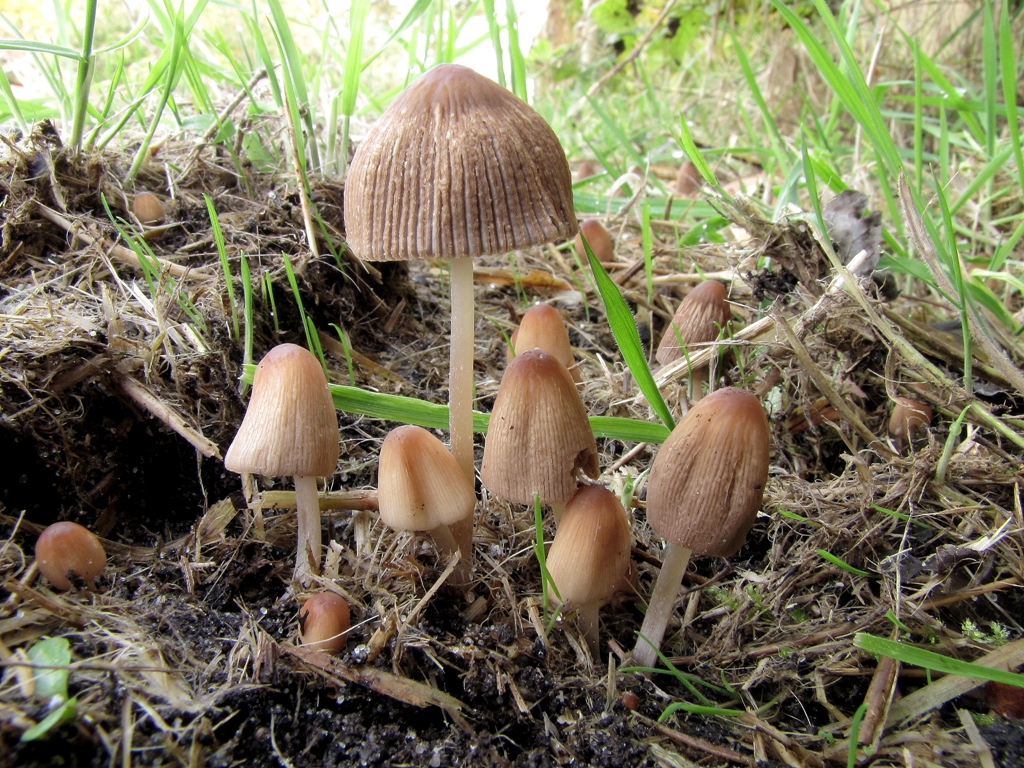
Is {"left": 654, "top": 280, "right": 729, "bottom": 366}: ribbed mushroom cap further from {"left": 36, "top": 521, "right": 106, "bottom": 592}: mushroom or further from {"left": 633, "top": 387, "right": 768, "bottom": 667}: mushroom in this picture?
{"left": 36, "top": 521, "right": 106, "bottom": 592}: mushroom

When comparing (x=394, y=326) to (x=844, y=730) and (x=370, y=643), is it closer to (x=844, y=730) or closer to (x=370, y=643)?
(x=370, y=643)

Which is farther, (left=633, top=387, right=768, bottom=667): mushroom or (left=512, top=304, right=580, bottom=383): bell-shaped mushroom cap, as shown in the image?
(left=512, top=304, right=580, bottom=383): bell-shaped mushroom cap

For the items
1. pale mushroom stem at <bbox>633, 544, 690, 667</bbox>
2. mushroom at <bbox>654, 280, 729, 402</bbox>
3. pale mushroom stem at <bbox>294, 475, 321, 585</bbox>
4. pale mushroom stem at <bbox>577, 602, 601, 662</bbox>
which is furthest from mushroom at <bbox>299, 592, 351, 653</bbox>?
mushroom at <bbox>654, 280, 729, 402</bbox>

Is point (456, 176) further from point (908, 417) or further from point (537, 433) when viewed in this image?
point (908, 417)

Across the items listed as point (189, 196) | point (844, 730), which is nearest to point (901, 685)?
point (844, 730)

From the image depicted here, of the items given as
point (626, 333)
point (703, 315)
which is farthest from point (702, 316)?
point (626, 333)

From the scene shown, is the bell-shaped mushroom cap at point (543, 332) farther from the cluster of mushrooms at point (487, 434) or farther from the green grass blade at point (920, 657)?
the green grass blade at point (920, 657)
